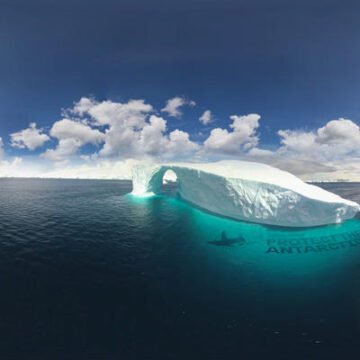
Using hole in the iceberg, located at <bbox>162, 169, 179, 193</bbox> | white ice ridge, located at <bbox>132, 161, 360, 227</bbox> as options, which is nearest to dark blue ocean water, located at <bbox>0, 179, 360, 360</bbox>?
white ice ridge, located at <bbox>132, 161, 360, 227</bbox>

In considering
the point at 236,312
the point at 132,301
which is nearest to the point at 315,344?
the point at 236,312

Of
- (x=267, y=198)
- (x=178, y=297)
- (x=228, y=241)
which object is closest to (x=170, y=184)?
(x=267, y=198)

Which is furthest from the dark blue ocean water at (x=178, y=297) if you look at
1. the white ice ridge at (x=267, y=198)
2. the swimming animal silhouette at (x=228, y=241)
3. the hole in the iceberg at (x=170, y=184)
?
the hole in the iceberg at (x=170, y=184)

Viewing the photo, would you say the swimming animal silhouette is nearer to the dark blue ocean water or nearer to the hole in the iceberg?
the dark blue ocean water

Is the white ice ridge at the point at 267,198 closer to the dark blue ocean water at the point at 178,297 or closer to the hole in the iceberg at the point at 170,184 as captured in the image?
the dark blue ocean water at the point at 178,297

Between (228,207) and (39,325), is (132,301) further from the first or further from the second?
(228,207)

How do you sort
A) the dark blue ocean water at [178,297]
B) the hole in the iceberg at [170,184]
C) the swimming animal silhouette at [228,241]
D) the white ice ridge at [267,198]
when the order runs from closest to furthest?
the dark blue ocean water at [178,297] → the swimming animal silhouette at [228,241] → the white ice ridge at [267,198] → the hole in the iceberg at [170,184]
